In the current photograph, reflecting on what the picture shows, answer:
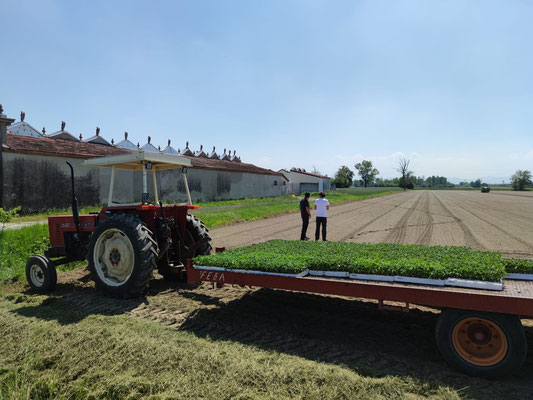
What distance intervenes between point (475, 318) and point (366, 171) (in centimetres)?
11872

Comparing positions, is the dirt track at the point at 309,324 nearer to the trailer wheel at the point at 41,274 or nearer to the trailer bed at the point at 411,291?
the trailer wheel at the point at 41,274

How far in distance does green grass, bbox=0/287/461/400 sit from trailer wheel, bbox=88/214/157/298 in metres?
1.01

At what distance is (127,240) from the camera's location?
5.20 meters

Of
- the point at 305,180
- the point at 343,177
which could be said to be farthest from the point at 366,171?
the point at 305,180

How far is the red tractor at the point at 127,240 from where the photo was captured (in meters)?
4.97

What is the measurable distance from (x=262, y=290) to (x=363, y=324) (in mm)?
1888

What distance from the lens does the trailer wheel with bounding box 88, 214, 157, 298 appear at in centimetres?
489

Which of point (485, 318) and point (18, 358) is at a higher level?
point (485, 318)

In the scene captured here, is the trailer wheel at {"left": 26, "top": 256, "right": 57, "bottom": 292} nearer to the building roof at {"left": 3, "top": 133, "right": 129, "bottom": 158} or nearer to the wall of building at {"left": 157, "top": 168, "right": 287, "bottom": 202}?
the building roof at {"left": 3, "top": 133, "right": 129, "bottom": 158}

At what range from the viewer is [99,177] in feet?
62.0

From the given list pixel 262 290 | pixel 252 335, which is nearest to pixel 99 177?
pixel 262 290

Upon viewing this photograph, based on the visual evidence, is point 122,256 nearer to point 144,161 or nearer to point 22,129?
point 144,161

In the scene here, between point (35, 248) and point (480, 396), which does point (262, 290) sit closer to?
point (480, 396)

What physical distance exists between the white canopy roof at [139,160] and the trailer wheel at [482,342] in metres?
4.28
